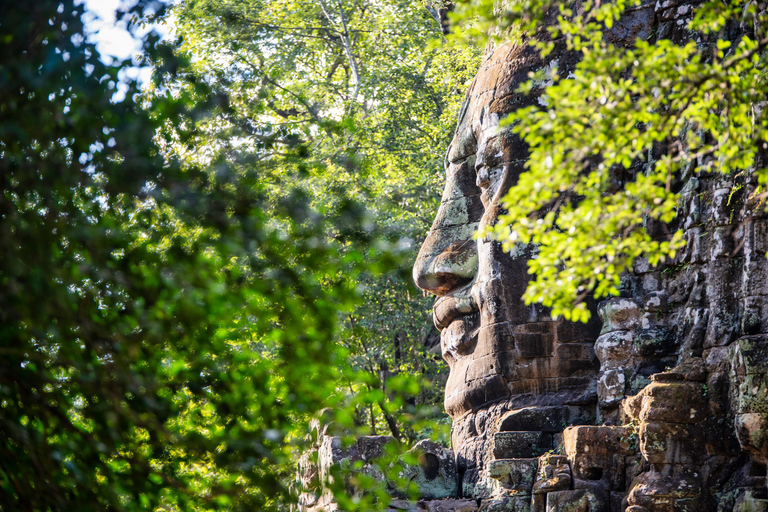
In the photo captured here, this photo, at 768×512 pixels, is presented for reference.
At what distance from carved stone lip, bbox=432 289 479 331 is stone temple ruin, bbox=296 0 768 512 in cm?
2

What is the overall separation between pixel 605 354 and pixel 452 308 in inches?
87.9

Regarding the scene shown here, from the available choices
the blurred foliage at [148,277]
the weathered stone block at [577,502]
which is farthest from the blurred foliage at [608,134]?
the weathered stone block at [577,502]

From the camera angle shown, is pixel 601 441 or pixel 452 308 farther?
pixel 452 308

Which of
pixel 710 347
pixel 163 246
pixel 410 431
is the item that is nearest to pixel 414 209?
pixel 410 431

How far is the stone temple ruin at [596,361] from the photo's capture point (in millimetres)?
7578

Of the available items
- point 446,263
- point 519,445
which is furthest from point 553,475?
point 446,263

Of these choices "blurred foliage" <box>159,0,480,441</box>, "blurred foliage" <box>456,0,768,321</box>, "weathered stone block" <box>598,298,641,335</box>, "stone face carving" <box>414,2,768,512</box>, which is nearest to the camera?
"blurred foliage" <box>456,0,768,321</box>

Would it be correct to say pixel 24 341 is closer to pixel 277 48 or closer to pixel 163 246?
pixel 163 246

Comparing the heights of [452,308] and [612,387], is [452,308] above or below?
above

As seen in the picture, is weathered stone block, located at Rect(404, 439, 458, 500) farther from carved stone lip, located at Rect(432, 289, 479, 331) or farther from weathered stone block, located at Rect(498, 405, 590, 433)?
carved stone lip, located at Rect(432, 289, 479, 331)

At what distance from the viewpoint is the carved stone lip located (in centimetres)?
1055

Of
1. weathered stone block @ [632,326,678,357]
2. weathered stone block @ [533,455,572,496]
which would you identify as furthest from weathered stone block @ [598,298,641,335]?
weathered stone block @ [533,455,572,496]

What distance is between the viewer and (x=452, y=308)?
35.2 ft

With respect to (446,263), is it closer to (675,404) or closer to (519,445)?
(519,445)
